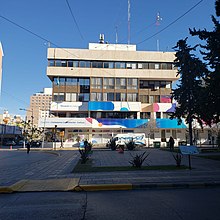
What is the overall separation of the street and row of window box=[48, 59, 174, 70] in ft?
173

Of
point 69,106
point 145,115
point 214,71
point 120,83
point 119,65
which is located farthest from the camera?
point 119,65

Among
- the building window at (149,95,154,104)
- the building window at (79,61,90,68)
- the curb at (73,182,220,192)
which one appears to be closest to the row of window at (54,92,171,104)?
the building window at (149,95,154,104)

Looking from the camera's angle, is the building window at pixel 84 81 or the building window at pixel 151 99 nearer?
the building window at pixel 84 81

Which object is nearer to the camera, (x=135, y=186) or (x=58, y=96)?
(x=135, y=186)

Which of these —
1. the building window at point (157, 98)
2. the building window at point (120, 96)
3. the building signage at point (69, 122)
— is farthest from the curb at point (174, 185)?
the building window at point (157, 98)

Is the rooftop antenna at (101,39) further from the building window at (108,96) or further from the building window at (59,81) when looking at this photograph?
the building window at (108,96)

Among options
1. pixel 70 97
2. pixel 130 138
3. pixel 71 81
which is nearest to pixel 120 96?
pixel 70 97

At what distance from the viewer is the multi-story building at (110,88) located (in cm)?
5619

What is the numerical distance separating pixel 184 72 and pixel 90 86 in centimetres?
3126

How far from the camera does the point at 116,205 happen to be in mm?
6812

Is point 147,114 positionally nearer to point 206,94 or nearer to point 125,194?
point 206,94

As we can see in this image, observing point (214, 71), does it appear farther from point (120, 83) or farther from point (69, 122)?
point (120, 83)

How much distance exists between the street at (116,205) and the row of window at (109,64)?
52.7 meters

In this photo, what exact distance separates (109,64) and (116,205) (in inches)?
2161
